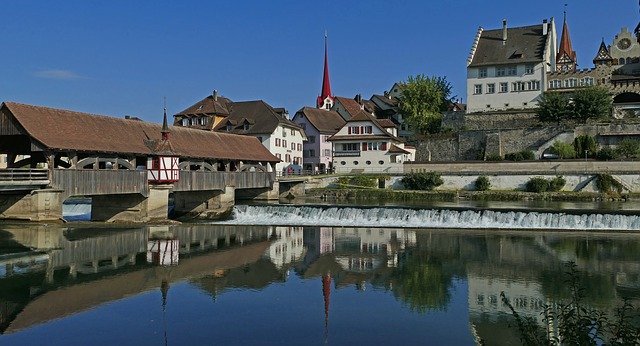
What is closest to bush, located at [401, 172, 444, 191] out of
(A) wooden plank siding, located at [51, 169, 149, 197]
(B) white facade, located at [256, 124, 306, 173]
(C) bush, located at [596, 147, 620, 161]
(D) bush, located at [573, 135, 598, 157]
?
(D) bush, located at [573, 135, 598, 157]

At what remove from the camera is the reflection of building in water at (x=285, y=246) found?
21.3 metres

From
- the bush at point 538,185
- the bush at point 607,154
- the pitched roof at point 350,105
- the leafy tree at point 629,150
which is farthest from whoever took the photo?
the pitched roof at point 350,105

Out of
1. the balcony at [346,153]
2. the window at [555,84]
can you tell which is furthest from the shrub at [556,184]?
the balcony at [346,153]

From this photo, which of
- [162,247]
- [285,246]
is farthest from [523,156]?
[162,247]

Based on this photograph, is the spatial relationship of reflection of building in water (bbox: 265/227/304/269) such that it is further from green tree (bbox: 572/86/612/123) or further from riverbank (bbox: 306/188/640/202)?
green tree (bbox: 572/86/612/123)

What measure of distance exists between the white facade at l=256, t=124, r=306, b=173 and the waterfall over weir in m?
24.4

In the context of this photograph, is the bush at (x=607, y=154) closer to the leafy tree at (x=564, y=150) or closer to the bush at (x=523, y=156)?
the leafy tree at (x=564, y=150)

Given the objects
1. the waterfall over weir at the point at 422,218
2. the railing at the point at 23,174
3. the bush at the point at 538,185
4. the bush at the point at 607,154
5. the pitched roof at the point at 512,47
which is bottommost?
the waterfall over weir at the point at 422,218

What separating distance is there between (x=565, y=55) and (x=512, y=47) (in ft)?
45.2

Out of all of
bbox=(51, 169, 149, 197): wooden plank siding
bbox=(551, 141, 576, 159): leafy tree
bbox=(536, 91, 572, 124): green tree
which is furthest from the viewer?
bbox=(536, 91, 572, 124): green tree

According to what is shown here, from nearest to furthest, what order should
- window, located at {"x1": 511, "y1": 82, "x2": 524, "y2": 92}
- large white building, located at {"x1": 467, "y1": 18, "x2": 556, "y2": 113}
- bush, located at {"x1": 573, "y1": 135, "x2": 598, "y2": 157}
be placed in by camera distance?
bush, located at {"x1": 573, "y1": 135, "x2": 598, "y2": 157}, large white building, located at {"x1": 467, "y1": 18, "x2": 556, "y2": 113}, window, located at {"x1": 511, "y1": 82, "x2": 524, "y2": 92}

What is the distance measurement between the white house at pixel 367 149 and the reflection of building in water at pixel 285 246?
27517mm

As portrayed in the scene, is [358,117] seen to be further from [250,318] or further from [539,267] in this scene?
[250,318]

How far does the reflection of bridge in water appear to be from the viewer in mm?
14452
